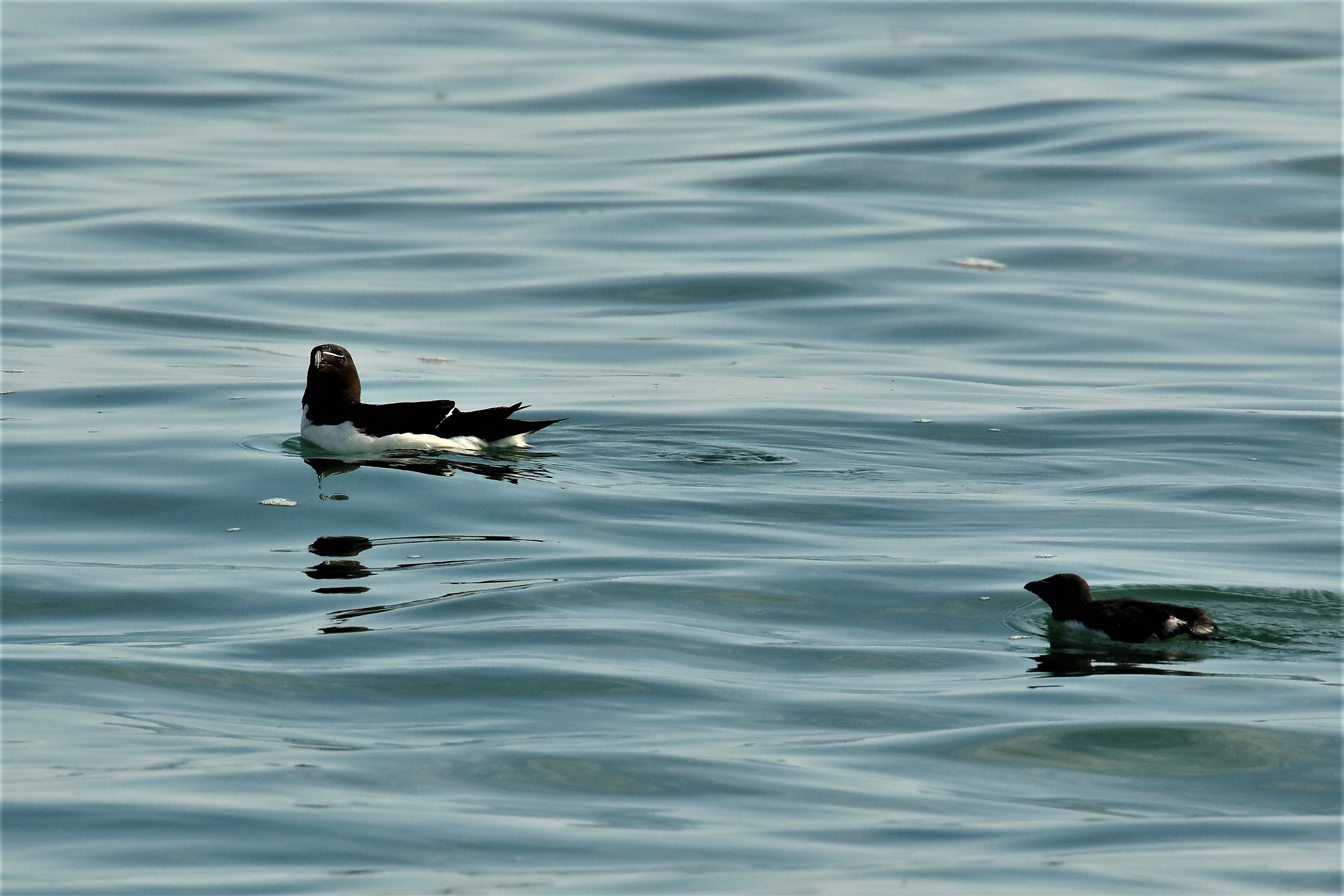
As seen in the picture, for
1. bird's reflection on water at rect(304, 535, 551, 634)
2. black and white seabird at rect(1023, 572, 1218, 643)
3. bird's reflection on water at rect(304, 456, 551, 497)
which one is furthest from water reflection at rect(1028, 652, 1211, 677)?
bird's reflection on water at rect(304, 456, 551, 497)

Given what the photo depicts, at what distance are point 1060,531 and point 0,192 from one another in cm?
1715

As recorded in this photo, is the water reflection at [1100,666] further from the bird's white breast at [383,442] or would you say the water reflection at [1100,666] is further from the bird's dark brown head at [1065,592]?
the bird's white breast at [383,442]

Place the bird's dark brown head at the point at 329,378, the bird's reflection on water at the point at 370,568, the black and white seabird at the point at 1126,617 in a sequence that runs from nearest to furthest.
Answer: the black and white seabird at the point at 1126,617
the bird's reflection on water at the point at 370,568
the bird's dark brown head at the point at 329,378

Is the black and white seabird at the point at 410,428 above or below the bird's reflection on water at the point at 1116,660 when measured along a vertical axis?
above

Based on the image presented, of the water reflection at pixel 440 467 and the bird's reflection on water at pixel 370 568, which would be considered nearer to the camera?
the bird's reflection on water at pixel 370 568

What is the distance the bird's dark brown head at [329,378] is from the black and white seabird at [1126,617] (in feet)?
19.5

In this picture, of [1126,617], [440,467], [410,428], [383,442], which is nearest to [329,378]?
[383,442]

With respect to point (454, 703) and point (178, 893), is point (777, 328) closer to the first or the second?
point (454, 703)

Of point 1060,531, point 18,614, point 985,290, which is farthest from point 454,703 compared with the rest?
point 985,290

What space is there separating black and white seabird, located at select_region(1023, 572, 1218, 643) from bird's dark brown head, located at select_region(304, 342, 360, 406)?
5941mm

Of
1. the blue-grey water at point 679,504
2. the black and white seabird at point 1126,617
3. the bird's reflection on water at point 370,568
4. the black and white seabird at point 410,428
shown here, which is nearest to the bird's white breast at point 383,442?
the black and white seabird at point 410,428

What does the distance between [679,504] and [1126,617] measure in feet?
11.4

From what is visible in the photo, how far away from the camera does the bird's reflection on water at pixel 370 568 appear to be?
8836mm

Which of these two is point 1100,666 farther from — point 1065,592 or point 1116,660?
point 1065,592
